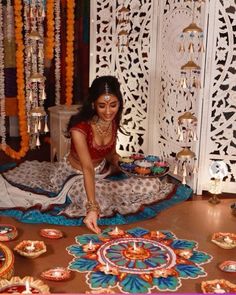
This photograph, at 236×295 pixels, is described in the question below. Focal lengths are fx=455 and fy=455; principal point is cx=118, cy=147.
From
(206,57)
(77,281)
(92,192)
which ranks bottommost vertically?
(77,281)

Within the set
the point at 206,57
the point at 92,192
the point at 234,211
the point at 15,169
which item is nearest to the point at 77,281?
the point at 92,192

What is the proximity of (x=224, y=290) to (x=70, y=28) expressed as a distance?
320cm

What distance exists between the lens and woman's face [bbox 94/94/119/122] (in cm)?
308

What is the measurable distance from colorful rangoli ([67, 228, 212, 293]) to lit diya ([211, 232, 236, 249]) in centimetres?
14

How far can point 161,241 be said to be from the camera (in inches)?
110

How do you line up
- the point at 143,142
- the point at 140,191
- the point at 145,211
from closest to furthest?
the point at 145,211
the point at 140,191
the point at 143,142

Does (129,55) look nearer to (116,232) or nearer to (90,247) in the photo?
(116,232)

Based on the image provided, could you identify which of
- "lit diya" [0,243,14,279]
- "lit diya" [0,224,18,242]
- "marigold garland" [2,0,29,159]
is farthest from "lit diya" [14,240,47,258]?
"marigold garland" [2,0,29,159]

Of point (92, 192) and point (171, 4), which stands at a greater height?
point (171, 4)

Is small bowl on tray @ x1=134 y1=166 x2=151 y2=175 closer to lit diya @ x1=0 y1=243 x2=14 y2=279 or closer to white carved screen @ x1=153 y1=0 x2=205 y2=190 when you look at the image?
white carved screen @ x1=153 y1=0 x2=205 y2=190

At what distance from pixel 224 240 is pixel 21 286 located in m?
1.32

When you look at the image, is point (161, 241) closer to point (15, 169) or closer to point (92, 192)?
point (92, 192)

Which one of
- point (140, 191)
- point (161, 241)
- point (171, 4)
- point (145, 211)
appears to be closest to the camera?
point (161, 241)

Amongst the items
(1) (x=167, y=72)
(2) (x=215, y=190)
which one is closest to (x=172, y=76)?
(1) (x=167, y=72)
